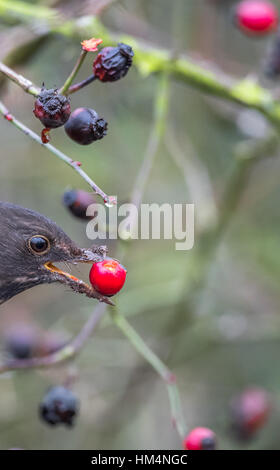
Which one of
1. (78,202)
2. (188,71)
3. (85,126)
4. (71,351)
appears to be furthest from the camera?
(188,71)

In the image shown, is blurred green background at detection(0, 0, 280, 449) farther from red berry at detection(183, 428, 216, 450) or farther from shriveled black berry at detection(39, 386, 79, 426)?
red berry at detection(183, 428, 216, 450)

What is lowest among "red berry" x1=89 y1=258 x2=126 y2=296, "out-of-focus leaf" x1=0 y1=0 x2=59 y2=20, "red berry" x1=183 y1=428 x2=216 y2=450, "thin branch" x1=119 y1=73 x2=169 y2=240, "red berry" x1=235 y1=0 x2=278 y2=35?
"red berry" x1=183 y1=428 x2=216 y2=450

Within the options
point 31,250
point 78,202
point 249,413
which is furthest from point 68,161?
point 249,413

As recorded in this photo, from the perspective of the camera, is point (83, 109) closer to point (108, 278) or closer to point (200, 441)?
point (108, 278)

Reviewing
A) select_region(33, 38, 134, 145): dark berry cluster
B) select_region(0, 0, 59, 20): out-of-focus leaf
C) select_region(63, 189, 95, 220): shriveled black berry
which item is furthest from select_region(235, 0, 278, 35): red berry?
select_region(33, 38, 134, 145): dark berry cluster

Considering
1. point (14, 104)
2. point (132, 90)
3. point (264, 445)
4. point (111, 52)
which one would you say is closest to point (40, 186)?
point (132, 90)

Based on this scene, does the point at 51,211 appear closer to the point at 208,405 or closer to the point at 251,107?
the point at 208,405
